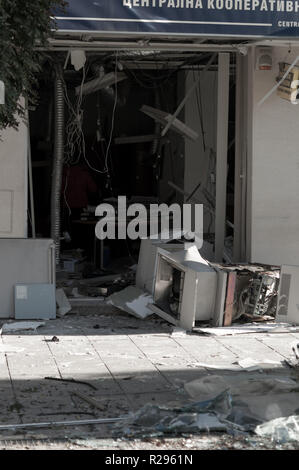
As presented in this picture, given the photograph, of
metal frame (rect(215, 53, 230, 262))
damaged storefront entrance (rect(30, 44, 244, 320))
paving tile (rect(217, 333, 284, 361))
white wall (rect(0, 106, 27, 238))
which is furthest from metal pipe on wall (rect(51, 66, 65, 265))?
paving tile (rect(217, 333, 284, 361))

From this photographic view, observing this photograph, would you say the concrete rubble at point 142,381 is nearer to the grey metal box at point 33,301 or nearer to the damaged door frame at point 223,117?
the grey metal box at point 33,301

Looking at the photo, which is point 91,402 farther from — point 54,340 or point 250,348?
point 250,348

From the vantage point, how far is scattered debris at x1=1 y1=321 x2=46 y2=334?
8.90 m

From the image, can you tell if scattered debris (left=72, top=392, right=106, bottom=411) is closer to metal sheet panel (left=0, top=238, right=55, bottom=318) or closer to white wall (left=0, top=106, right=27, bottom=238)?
metal sheet panel (left=0, top=238, right=55, bottom=318)

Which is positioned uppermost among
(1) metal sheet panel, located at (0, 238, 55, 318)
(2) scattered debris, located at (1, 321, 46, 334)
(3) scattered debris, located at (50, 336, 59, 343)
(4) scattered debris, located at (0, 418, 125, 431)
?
(1) metal sheet panel, located at (0, 238, 55, 318)

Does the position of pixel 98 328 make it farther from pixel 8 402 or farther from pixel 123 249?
pixel 123 249

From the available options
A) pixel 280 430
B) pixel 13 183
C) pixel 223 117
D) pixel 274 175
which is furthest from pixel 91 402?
pixel 223 117

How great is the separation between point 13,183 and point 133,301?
2.09 meters

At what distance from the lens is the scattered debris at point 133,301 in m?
9.55

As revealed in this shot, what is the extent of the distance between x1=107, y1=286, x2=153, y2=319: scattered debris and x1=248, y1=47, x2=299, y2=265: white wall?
1.57 m

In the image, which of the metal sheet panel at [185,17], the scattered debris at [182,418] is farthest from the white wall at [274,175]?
the scattered debris at [182,418]

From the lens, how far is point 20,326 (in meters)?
8.99

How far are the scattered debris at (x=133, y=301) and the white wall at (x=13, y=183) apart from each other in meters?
1.47

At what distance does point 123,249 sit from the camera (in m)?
14.2
